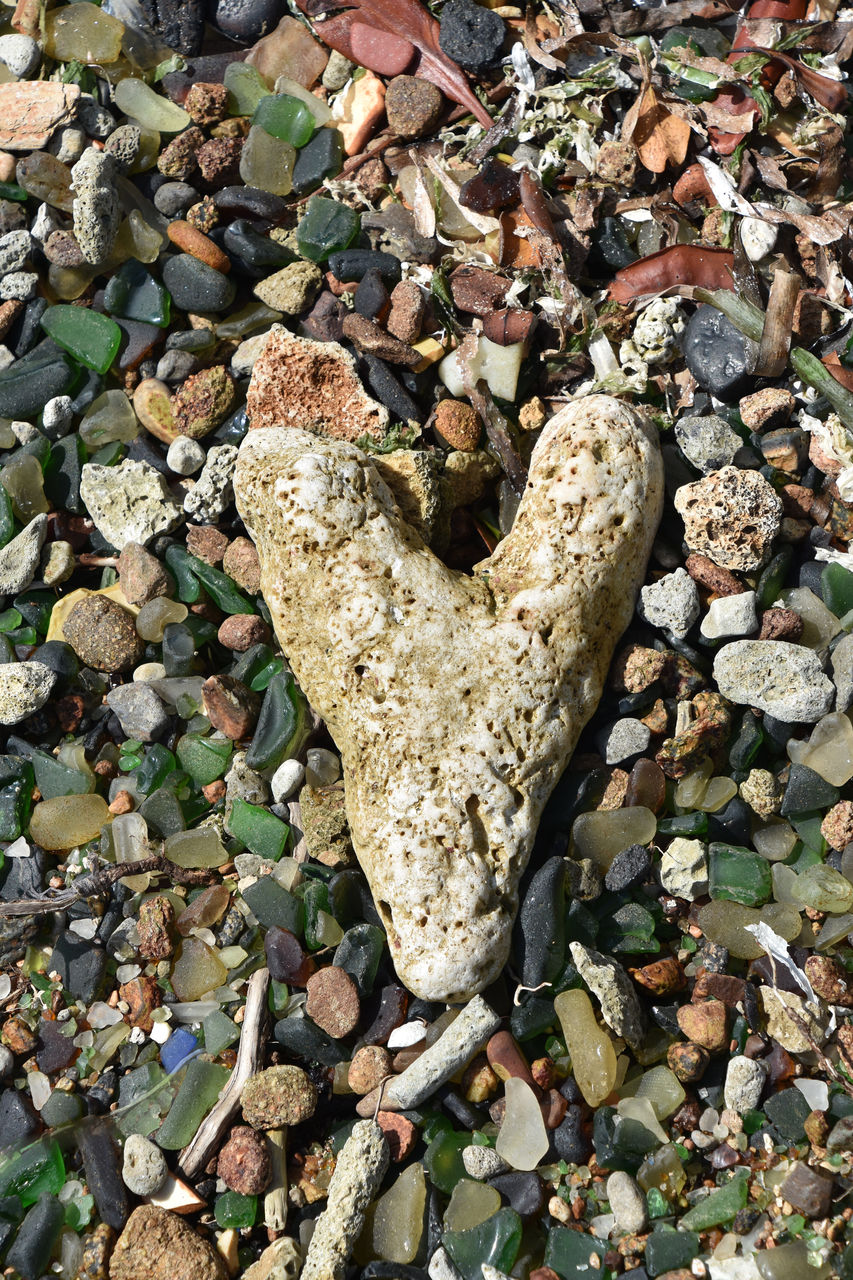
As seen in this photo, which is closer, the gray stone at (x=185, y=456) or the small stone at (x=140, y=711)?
the small stone at (x=140, y=711)

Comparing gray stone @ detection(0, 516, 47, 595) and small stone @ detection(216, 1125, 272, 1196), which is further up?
gray stone @ detection(0, 516, 47, 595)

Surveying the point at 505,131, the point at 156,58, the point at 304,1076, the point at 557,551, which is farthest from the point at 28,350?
the point at 304,1076

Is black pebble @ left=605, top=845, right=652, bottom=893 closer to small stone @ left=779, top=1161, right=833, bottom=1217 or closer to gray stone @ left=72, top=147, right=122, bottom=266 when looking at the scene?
small stone @ left=779, top=1161, right=833, bottom=1217

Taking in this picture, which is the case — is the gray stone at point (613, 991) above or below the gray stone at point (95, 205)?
below

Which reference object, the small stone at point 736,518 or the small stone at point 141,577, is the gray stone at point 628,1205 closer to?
the small stone at point 736,518

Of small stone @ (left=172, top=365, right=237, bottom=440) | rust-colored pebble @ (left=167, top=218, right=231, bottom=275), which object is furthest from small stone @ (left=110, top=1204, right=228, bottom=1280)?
rust-colored pebble @ (left=167, top=218, right=231, bottom=275)

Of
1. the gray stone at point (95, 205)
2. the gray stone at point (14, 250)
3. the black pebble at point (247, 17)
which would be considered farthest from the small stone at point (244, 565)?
the black pebble at point (247, 17)
